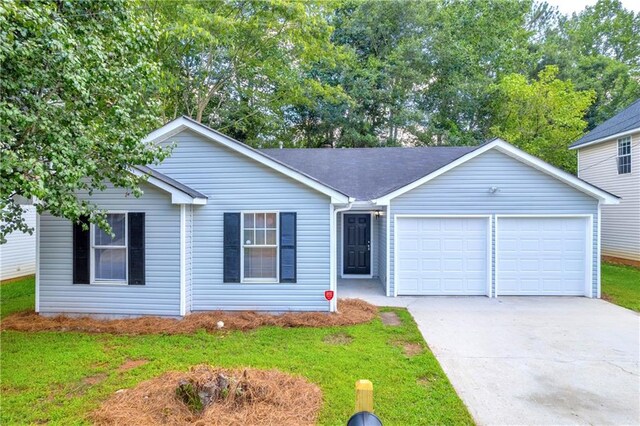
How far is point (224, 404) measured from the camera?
3631mm

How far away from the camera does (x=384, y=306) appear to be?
791 cm

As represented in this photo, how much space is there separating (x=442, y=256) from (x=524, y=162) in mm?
3093

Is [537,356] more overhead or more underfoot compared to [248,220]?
more underfoot

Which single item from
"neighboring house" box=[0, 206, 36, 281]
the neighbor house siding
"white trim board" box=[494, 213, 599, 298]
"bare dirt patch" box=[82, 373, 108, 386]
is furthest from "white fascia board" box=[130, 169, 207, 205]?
the neighbor house siding

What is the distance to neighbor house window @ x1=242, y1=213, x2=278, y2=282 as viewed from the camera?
7223mm

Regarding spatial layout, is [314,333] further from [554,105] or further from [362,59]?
[362,59]

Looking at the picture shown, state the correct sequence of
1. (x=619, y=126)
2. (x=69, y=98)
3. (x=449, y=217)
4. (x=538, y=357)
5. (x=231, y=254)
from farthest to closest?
1. (x=619, y=126)
2. (x=449, y=217)
3. (x=231, y=254)
4. (x=538, y=357)
5. (x=69, y=98)

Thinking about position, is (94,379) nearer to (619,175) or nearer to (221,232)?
(221,232)

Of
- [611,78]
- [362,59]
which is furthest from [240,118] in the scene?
[611,78]

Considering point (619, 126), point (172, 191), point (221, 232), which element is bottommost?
point (221, 232)

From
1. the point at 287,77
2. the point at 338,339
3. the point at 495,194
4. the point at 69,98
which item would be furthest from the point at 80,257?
Answer: the point at 287,77

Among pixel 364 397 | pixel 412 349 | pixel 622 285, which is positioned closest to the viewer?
pixel 364 397

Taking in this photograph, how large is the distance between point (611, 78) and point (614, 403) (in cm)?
2770

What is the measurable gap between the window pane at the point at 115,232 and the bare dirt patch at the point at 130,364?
2668mm
